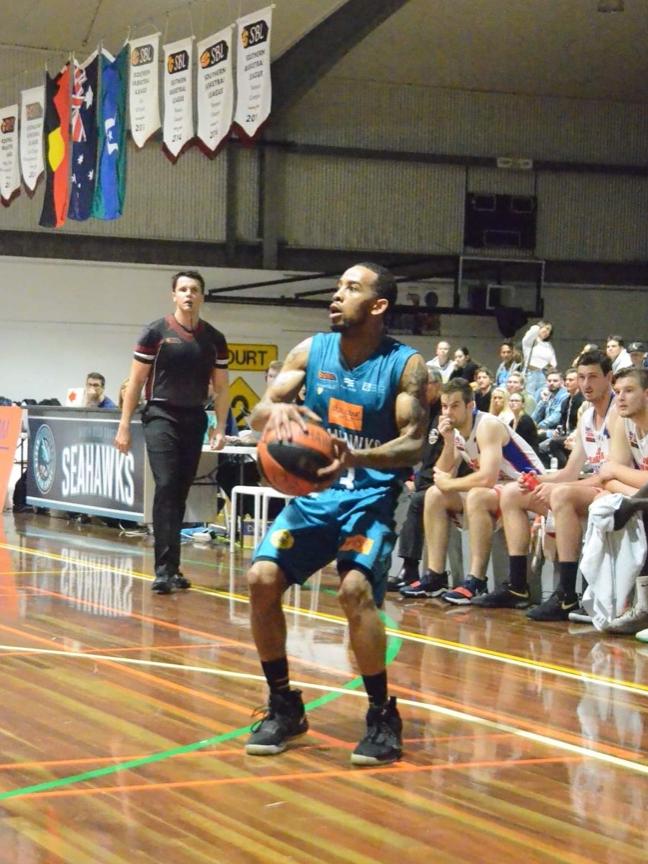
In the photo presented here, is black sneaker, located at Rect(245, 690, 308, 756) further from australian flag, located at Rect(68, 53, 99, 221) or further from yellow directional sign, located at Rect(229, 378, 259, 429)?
yellow directional sign, located at Rect(229, 378, 259, 429)

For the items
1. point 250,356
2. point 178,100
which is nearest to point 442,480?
point 178,100

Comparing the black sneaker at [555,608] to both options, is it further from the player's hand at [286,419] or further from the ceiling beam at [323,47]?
the ceiling beam at [323,47]

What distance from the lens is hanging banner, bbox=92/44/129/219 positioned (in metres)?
15.3

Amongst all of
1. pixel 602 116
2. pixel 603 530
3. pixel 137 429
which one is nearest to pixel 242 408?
pixel 602 116

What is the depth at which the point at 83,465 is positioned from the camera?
13516 mm

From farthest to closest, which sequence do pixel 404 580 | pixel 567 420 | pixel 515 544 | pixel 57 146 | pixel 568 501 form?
pixel 57 146, pixel 567 420, pixel 404 580, pixel 515 544, pixel 568 501

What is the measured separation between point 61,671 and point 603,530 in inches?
120

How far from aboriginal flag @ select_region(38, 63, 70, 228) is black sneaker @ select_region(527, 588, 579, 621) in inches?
415

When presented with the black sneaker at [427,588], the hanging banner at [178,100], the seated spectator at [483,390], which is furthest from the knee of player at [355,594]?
the hanging banner at [178,100]

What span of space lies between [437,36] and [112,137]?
8640 mm

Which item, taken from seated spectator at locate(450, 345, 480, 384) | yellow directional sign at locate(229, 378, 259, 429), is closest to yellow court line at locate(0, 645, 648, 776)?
seated spectator at locate(450, 345, 480, 384)

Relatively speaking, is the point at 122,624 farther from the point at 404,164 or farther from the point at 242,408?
the point at 404,164

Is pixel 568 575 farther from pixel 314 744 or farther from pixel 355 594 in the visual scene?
pixel 355 594

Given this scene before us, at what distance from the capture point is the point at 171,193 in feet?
78.5
